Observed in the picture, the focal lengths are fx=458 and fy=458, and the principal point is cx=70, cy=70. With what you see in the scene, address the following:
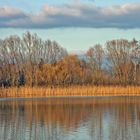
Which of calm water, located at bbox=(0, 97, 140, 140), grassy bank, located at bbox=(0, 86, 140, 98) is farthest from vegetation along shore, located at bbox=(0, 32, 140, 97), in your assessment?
calm water, located at bbox=(0, 97, 140, 140)

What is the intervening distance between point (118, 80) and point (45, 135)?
51.9m

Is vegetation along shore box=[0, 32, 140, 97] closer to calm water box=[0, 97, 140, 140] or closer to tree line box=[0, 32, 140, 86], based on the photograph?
tree line box=[0, 32, 140, 86]

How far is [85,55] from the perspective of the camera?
264 ft

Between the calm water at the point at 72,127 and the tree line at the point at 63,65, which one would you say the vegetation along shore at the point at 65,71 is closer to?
the tree line at the point at 63,65

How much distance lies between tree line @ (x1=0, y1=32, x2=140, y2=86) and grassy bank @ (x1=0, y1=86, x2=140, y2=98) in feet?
20.3

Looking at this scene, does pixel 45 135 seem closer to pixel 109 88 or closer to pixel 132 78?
pixel 109 88

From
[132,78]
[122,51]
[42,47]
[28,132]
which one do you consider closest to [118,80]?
[132,78]

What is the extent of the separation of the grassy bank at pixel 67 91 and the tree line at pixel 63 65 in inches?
244

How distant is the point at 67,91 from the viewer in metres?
59.4

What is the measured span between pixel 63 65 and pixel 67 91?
11.3 meters

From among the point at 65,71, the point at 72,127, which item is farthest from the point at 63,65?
the point at 72,127

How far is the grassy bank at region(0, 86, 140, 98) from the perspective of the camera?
191 feet

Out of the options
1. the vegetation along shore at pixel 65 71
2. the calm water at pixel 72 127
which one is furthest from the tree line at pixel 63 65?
the calm water at pixel 72 127

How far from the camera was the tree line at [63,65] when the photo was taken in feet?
228
